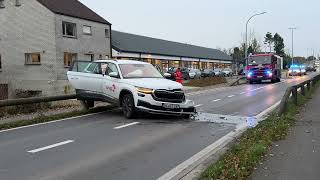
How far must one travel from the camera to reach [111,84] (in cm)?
1600

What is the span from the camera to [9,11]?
148 ft

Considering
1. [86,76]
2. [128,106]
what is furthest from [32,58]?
[128,106]

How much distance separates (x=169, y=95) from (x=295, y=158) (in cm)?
663

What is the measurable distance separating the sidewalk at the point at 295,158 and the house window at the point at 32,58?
3383 centimetres

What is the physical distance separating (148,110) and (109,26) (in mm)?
36568

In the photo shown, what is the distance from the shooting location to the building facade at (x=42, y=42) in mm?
42156

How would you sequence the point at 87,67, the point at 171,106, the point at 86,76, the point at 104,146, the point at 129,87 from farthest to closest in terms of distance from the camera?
the point at 87,67 < the point at 86,76 < the point at 129,87 < the point at 171,106 < the point at 104,146

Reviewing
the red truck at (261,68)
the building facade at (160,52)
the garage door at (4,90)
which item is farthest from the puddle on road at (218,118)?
the building facade at (160,52)

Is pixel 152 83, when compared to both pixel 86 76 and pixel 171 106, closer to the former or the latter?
pixel 171 106

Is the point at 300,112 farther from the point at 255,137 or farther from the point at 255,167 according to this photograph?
the point at 255,167

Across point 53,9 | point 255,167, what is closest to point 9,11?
point 53,9

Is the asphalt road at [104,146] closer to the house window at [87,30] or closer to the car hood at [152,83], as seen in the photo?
the car hood at [152,83]

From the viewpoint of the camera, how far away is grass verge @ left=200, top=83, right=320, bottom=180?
289 inches

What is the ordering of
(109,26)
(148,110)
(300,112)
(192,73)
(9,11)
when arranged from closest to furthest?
1. (148,110)
2. (300,112)
3. (9,11)
4. (109,26)
5. (192,73)
